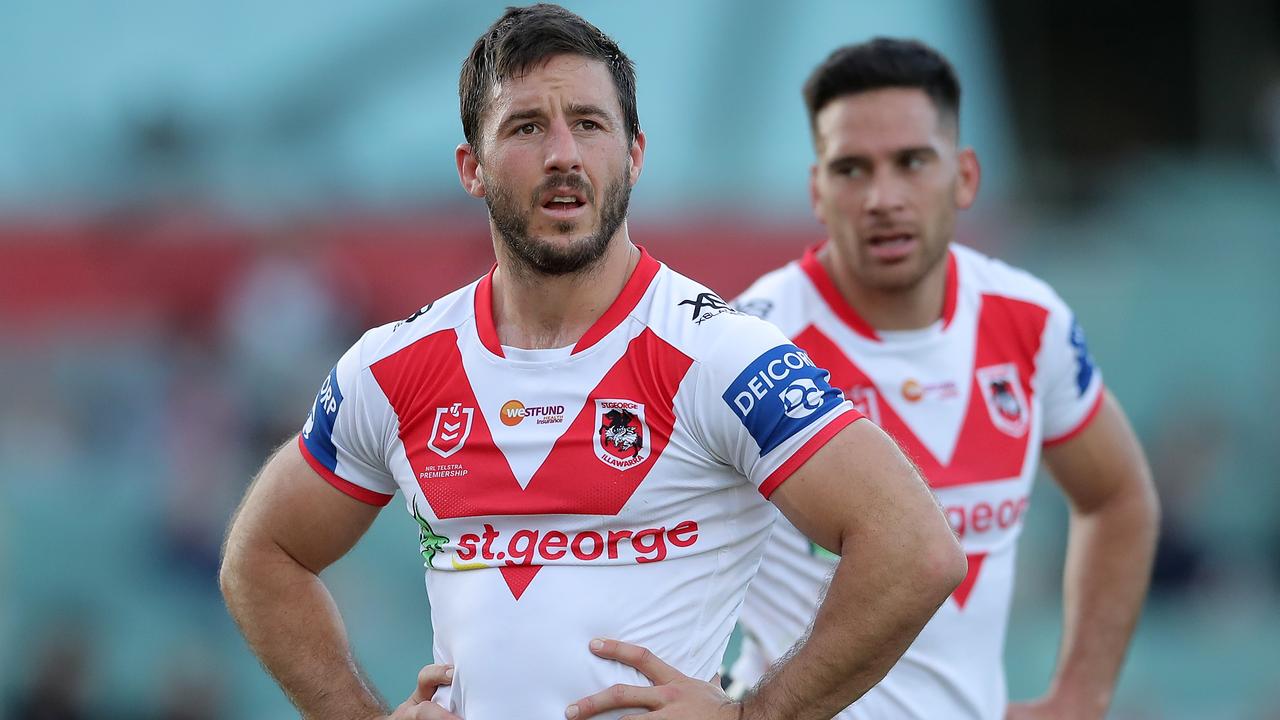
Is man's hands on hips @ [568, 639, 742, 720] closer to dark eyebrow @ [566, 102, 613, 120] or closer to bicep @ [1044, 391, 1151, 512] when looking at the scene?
dark eyebrow @ [566, 102, 613, 120]

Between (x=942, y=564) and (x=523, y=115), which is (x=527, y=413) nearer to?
(x=523, y=115)

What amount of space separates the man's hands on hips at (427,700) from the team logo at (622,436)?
21.2 inches

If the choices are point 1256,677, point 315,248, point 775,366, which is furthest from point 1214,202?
point 775,366

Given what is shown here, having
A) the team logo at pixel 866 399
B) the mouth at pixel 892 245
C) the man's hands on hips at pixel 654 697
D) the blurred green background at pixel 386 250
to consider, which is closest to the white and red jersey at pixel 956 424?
the team logo at pixel 866 399

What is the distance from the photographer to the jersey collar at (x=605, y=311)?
2.88 m

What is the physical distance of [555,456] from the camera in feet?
9.23

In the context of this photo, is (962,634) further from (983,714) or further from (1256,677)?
(1256,677)

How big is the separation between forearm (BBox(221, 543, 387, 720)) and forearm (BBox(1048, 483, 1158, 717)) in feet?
6.66

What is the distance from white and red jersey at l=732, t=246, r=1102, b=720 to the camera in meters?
3.78

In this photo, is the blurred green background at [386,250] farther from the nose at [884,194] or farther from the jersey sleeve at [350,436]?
the jersey sleeve at [350,436]

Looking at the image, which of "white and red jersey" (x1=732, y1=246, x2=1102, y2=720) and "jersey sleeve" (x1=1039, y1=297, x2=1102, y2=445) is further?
"jersey sleeve" (x1=1039, y1=297, x2=1102, y2=445)

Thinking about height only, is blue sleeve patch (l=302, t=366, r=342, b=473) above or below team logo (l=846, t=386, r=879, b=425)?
above

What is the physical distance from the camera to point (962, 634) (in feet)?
12.5

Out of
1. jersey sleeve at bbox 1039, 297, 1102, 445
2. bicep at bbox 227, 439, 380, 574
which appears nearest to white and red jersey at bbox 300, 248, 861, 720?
bicep at bbox 227, 439, 380, 574
